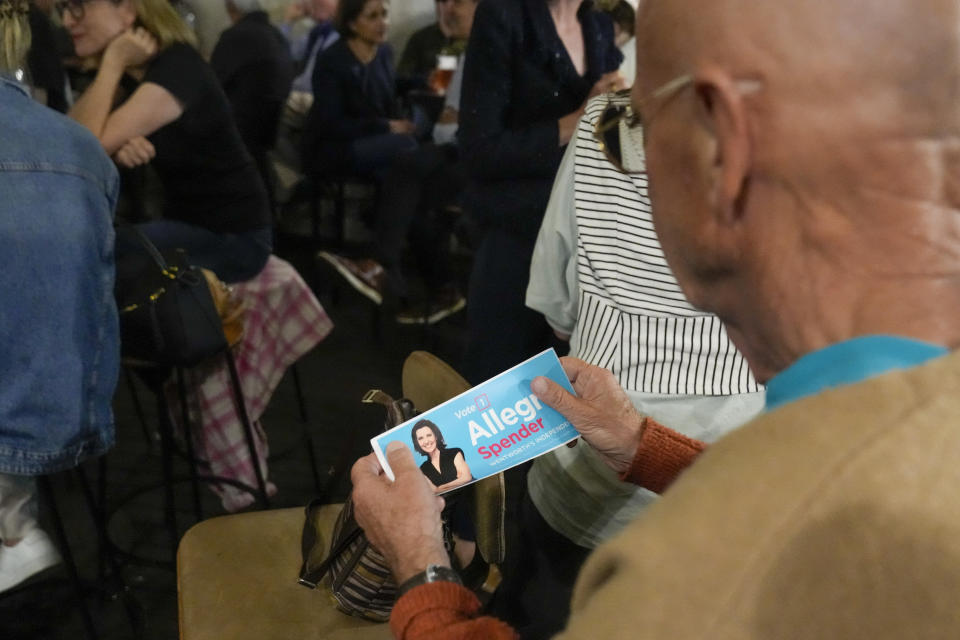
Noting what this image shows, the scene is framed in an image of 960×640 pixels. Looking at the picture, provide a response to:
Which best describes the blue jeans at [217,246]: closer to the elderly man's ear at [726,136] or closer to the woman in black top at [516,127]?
the woman in black top at [516,127]

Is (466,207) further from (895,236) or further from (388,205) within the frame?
(388,205)

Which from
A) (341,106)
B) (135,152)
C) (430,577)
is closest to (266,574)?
(430,577)

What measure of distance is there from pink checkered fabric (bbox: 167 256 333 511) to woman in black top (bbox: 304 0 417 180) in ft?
4.88

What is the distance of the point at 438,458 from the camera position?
919 mm

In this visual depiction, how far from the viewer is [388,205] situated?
11.3 ft

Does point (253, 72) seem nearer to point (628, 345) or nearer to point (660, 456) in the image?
point (628, 345)

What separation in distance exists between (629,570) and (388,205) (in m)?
3.13

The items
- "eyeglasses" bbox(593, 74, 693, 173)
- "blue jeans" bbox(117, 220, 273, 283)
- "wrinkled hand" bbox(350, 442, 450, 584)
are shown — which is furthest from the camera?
"blue jeans" bbox(117, 220, 273, 283)

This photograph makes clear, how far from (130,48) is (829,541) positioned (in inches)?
81.2

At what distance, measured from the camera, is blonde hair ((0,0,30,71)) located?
135 cm

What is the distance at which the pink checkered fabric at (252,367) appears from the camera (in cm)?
206

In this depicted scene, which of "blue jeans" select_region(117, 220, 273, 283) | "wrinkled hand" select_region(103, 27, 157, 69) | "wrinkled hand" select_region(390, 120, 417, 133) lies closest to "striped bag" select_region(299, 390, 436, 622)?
"blue jeans" select_region(117, 220, 273, 283)

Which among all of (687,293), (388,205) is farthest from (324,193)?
(687,293)

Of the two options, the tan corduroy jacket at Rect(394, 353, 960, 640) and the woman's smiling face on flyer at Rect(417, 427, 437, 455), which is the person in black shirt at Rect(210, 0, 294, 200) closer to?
the woman's smiling face on flyer at Rect(417, 427, 437, 455)
